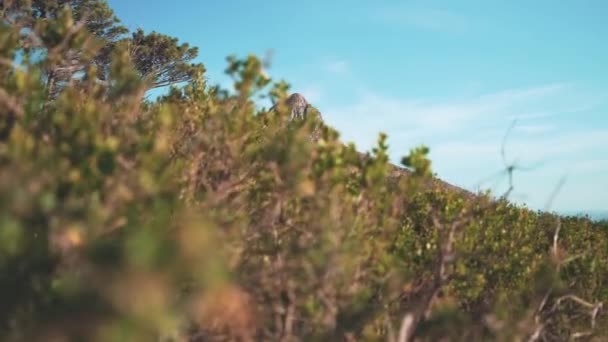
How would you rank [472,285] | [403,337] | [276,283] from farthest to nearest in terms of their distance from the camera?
[472,285] → [276,283] → [403,337]

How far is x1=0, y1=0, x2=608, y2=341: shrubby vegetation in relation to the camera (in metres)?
2.99

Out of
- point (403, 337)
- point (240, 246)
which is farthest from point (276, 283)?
point (403, 337)

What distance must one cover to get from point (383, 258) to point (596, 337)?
586 cm

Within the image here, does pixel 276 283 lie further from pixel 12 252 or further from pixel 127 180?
pixel 12 252

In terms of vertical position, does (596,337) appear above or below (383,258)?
below

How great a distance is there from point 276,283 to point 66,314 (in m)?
2.73

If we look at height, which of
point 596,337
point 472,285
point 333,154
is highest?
point 333,154

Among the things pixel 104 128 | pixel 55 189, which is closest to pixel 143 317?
pixel 55 189

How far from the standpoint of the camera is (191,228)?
116 inches

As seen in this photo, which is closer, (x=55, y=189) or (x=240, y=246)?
(x=55, y=189)

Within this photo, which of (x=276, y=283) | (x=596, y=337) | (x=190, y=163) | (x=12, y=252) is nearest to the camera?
(x=12, y=252)

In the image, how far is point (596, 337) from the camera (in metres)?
10.6

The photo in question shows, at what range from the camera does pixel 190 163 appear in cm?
689

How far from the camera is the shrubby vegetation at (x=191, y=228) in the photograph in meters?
2.99
